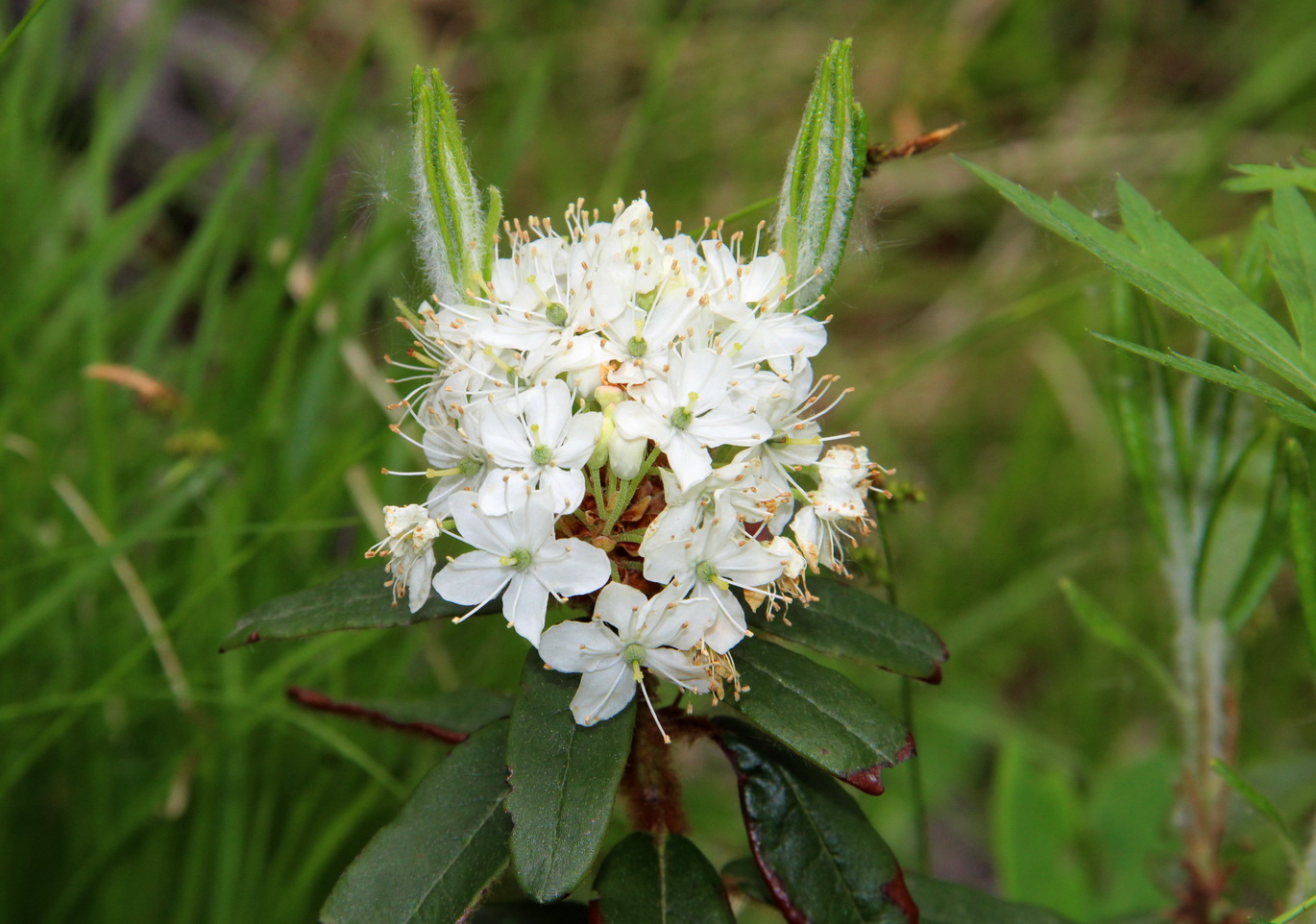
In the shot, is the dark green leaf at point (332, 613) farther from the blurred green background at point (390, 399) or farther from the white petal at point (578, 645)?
the blurred green background at point (390, 399)

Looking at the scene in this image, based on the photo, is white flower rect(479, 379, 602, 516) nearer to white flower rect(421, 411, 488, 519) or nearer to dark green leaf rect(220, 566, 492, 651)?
white flower rect(421, 411, 488, 519)

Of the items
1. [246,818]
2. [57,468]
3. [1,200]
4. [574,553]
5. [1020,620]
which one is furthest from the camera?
[1020,620]

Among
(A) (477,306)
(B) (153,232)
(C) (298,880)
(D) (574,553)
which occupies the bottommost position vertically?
(C) (298,880)

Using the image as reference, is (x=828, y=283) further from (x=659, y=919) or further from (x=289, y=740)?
(x=289, y=740)

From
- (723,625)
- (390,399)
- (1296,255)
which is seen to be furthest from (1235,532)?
(390,399)

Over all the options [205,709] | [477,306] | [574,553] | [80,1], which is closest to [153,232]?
[80,1]

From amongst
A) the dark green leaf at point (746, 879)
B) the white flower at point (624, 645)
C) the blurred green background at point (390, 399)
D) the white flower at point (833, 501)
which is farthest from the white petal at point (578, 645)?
the blurred green background at point (390, 399)

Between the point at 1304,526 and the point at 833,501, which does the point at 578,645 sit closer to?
the point at 833,501
